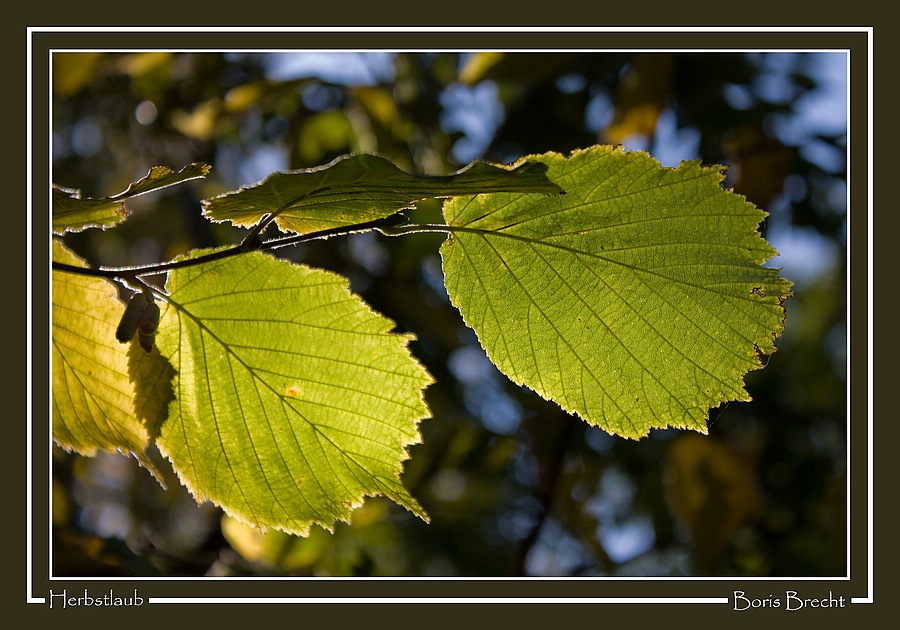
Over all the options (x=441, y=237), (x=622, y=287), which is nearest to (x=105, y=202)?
(x=622, y=287)

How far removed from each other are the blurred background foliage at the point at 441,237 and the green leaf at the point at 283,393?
105 centimetres

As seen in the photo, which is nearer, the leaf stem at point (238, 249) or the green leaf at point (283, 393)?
the leaf stem at point (238, 249)

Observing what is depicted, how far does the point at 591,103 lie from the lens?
8.41 ft

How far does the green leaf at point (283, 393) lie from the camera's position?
3.16 feet

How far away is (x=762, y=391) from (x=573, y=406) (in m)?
2.54

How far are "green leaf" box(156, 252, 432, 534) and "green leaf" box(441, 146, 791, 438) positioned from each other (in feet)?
0.44

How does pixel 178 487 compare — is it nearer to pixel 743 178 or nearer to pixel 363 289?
pixel 363 289

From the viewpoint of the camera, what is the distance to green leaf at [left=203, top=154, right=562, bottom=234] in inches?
27.5

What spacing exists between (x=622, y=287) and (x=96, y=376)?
684 millimetres
